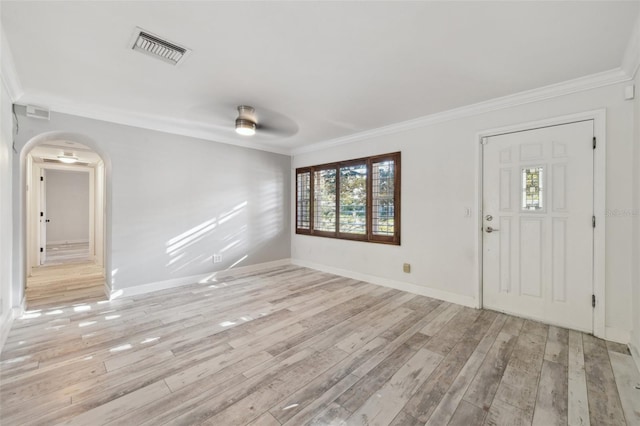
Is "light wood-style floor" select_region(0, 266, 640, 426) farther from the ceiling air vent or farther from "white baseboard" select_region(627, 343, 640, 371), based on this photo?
the ceiling air vent

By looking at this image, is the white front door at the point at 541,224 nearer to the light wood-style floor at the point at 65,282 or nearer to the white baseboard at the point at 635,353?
the white baseboard at the point at 635,353

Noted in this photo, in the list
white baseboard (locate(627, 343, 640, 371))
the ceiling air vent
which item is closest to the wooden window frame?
white baseboard (locate(627, 343, 640, 371))

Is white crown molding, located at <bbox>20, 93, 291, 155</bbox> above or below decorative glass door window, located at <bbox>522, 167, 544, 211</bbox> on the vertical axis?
above

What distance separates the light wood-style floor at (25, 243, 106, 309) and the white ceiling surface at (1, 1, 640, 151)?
8.34 ft

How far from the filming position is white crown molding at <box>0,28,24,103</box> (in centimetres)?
209

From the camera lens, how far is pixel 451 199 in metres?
3.54

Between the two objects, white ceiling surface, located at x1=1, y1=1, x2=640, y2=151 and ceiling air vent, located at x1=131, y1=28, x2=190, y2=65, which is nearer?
white ceiling surface, located at x1=1, y1=1, x2=640, y2=151

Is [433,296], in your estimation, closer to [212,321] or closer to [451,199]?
[451,199]

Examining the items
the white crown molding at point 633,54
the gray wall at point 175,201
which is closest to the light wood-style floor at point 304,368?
the gray wall at point 175,201

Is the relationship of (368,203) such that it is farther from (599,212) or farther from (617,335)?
(617,335)

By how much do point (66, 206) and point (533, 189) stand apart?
1295 cm

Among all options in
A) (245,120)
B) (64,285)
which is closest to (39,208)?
(64,285)

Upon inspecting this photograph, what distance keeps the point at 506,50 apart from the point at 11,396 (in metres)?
4.43

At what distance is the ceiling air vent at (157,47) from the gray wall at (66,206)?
963cm
